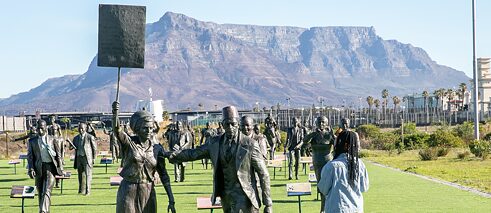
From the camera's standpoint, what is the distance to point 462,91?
140 meters

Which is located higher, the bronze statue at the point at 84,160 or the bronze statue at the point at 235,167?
the bronze statue at the point at 235,167

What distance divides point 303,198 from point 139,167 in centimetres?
1147

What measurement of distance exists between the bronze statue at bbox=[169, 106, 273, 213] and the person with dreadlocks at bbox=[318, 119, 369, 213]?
2.13ft

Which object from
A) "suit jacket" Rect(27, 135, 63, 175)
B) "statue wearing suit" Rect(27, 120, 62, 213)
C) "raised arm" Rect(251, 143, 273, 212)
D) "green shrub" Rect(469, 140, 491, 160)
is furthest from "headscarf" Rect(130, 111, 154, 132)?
"green shrub" Rect(469, 140, 491, 160)

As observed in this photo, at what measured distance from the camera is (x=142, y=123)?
10023mm

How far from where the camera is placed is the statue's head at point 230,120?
9753 millimetres

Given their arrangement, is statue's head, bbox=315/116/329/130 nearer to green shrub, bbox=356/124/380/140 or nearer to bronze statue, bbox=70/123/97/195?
bronze statue, bbox=70/123/97/195

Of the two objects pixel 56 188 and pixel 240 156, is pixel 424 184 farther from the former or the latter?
pixel 240 156

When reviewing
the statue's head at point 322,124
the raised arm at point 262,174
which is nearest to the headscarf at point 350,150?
the raised arm at point 262,174

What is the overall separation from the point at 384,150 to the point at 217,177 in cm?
4546

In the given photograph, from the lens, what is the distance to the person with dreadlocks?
9812 millimetres

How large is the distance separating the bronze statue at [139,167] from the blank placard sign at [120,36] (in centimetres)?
59

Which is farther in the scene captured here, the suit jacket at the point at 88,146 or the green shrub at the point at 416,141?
the green shrub at the point at 416,141

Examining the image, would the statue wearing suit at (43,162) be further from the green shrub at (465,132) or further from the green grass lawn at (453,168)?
the green shrub at (465,132)
